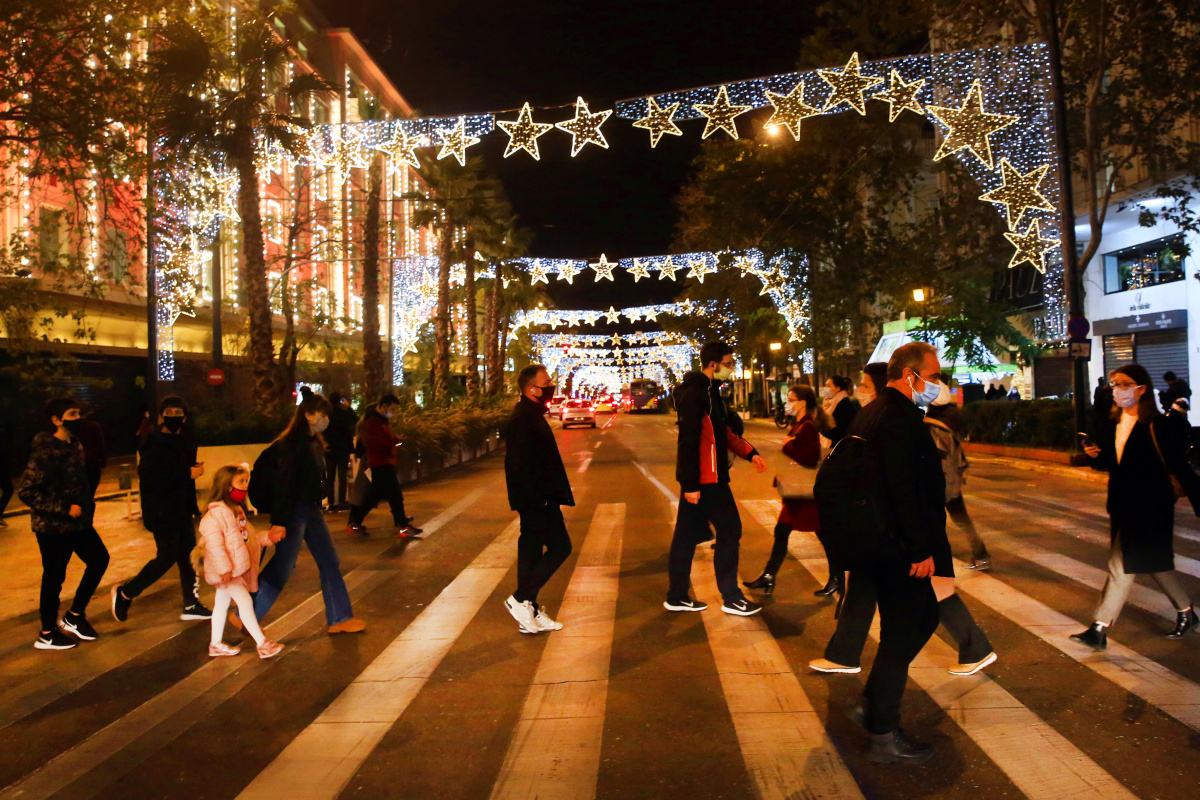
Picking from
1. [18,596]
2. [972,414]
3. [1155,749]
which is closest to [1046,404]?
[972,414]

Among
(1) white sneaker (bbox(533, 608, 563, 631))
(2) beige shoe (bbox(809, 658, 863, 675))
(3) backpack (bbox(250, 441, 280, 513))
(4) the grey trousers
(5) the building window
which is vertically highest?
(5) the building window

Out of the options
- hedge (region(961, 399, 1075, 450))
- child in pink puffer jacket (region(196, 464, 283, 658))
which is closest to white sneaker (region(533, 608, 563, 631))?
child in pink puffer jacket (region(196, 464, 283, 658))

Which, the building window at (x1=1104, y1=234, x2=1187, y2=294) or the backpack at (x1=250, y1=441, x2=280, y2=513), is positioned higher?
the building window at (x1=1104, y1=234, x2=1187, y2=294)

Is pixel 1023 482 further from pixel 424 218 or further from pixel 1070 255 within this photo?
pixel 424 218

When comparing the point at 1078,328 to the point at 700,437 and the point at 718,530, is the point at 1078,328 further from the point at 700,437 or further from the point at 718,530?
the point at 700,437

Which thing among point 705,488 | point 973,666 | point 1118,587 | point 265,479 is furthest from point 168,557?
point 1118,587

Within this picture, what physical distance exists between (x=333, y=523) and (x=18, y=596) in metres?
4.77

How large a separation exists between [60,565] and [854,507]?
583 centimetres

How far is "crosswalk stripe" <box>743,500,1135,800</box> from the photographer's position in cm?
398

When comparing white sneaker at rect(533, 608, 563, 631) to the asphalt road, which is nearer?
the asphalt road

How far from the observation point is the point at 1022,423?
22016mm

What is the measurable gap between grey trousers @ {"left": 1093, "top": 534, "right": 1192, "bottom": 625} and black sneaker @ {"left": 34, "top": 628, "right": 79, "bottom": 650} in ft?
23.4

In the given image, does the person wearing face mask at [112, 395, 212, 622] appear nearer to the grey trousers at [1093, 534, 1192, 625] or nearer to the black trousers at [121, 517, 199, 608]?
the black trousers at [121, 517, 199, 608]

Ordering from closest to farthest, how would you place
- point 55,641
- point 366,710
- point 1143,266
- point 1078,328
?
point 366,710
point 55,641
point 1078,328
point 1143,266
